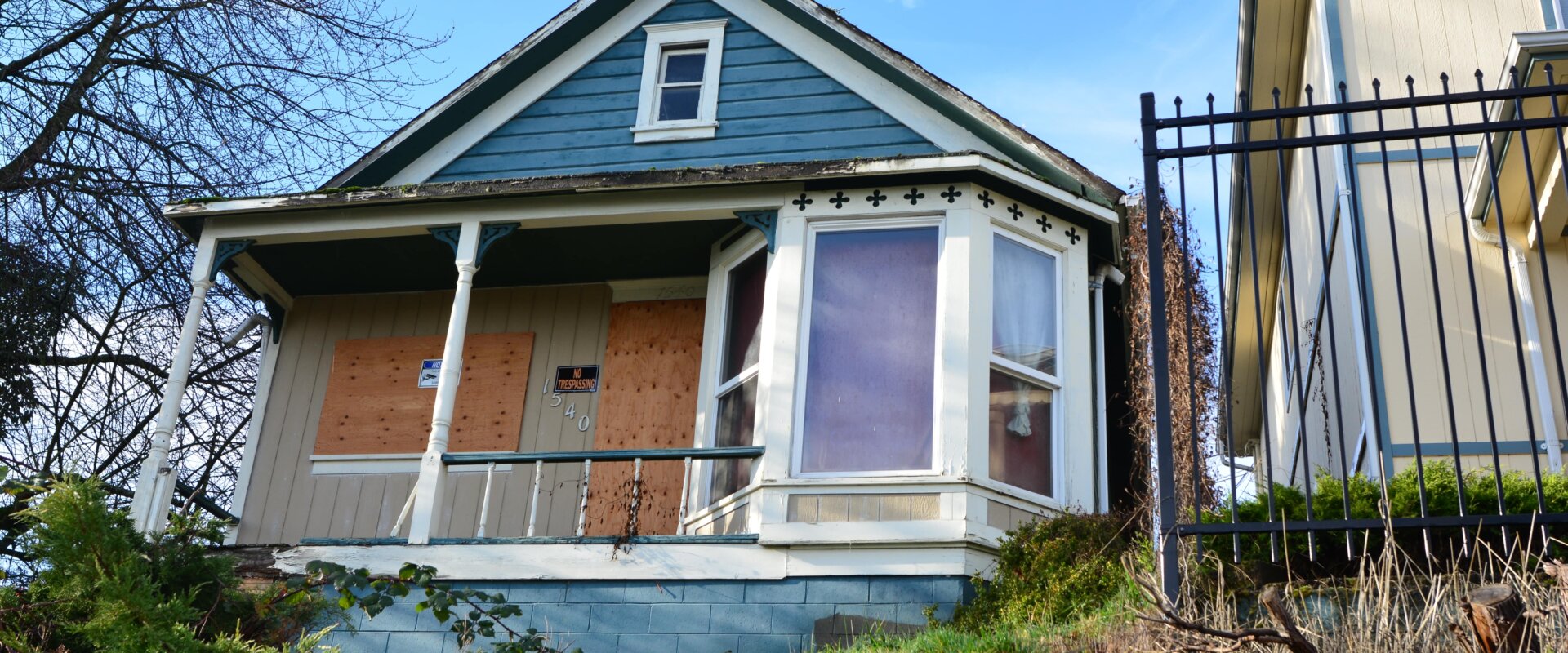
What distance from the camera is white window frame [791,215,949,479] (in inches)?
352

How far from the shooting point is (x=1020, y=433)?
9375 millimetres

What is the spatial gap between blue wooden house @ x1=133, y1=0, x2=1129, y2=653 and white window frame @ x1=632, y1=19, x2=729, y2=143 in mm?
22

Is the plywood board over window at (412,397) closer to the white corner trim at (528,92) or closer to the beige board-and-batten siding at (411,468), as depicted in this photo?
the beige board-and-batten siding at (411,468)

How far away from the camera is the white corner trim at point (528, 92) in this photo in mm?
11477

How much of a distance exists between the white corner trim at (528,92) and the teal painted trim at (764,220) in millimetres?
2484

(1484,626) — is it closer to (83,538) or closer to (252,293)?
(83,538)

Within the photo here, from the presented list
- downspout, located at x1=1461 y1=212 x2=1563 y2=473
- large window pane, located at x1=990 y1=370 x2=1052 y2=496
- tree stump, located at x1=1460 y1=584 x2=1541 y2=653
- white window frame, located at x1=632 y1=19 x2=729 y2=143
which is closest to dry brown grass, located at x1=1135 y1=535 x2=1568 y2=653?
tree stump, located at x1=1460 y1=584 x2=1541 y2=653

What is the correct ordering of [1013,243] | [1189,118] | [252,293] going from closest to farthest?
[1189,118]
[1013,243]
[252,293]

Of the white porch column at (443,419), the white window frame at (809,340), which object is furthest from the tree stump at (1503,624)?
the white porch column at (443,419)

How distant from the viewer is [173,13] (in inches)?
503

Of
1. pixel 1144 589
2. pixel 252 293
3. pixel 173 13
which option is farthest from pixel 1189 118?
pixel 173 13

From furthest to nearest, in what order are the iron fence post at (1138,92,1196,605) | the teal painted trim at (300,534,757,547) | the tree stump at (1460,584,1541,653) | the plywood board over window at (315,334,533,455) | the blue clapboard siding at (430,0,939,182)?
the plywood board over window at (315,334,533,455) < the blue clapboard siding at (430,0,939,182) < the teal painted trim at (300,534,757,547) < the iron fence post at (1138,92,1196,605) < the tree stump at (1460,584,1541,653)

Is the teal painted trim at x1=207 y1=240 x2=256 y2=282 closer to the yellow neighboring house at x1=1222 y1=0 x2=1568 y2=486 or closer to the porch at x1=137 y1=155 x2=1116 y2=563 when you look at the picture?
the porch at x1=137 y1=155 x2=1116 y2=563

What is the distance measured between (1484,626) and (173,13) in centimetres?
1156
